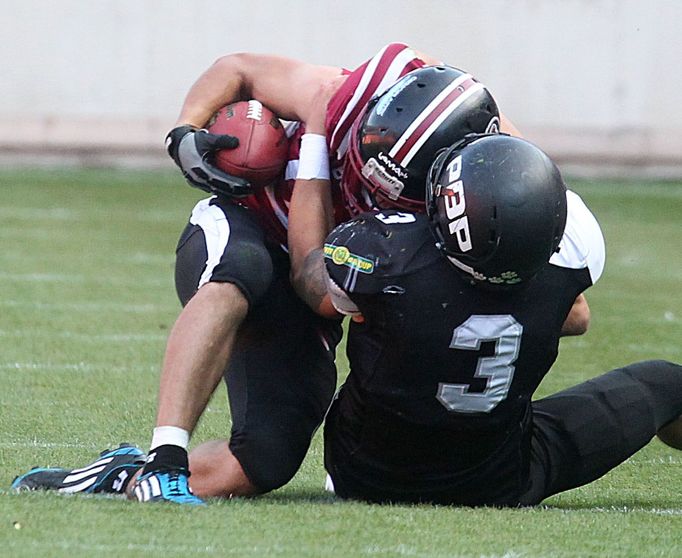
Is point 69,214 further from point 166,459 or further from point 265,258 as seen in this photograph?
point 166,459

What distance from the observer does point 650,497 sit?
162 inches

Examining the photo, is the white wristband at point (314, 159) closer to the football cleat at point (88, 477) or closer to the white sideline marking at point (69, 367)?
the football cleat at point (88, 477)

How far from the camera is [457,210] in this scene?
3355mm

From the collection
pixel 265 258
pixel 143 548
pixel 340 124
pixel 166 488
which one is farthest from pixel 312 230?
pixel 143 548

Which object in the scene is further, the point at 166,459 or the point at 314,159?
the point at 314,159

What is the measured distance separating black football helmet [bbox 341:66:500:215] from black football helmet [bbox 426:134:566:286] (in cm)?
19

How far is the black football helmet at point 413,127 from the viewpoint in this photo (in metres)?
3.64

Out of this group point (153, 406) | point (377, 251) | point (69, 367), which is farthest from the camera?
point (69, 367)

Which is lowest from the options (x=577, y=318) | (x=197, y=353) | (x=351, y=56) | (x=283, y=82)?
(x=351, y=56)

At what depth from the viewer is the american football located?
4.25 m

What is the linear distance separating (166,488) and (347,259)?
2.42 feet

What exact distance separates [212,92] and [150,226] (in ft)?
19.9

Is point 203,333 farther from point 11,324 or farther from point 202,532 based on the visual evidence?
point 11,324

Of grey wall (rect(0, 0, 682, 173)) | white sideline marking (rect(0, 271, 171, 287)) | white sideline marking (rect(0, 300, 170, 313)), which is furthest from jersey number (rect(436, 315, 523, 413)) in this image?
grey wall (rect(0, 0, 682, 173))
